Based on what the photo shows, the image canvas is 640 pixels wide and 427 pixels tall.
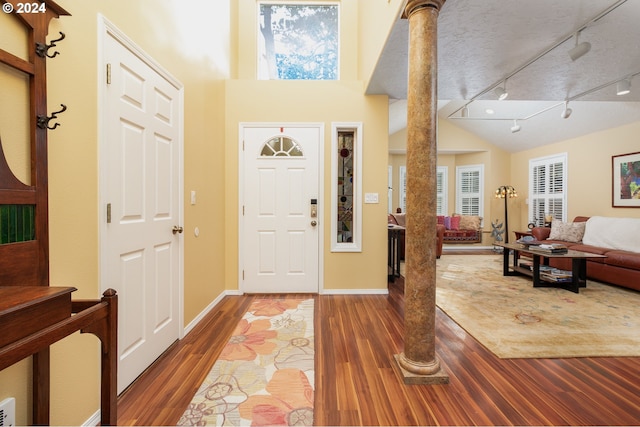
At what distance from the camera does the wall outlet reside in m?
0.97

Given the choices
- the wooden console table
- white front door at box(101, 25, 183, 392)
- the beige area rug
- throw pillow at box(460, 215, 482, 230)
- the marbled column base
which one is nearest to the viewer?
the wooden console table

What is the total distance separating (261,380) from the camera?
173 cm

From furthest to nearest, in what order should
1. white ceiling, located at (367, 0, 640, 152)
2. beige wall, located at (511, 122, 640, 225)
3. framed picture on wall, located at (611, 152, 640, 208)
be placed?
1. beige wall, located at (511, 122, 640, 225)
2. framed picture on wall, located at (611, 152, 640, 208)
3. white ceiling, located at (367, 0, 640, 152)

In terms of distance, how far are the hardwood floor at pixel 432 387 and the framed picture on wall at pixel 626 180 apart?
399cm

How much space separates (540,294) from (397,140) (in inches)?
194

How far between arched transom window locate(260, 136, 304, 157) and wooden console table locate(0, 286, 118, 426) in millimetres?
2639

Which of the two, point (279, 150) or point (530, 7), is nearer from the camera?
point (530, 7)

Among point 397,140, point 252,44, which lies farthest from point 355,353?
point 397,140

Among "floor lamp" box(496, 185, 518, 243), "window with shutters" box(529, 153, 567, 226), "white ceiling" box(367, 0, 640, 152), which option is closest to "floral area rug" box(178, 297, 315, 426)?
"white ceiling" box(367, 0, 640, 152)

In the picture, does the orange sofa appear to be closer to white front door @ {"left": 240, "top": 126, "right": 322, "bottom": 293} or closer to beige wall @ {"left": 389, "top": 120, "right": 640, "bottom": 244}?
beige wall @ {"left": 389, "top": 120, "right": 640, "bottom": 244}

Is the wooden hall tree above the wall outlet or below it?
above

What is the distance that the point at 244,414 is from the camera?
1.45m

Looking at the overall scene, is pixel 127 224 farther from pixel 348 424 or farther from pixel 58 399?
pixel 348 424

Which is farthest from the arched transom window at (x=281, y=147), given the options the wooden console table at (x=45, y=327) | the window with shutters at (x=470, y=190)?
the window with shutters at (x=470, y=190)
